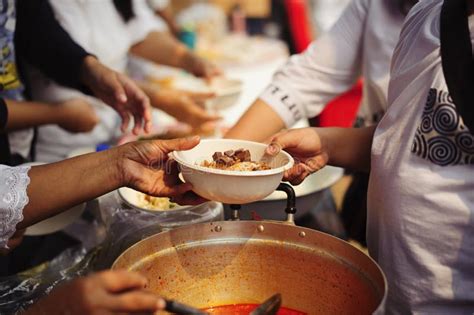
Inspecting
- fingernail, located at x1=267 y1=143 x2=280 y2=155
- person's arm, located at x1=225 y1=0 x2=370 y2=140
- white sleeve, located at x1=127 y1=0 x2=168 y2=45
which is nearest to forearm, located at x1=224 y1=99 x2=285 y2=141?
person's arm, located at x1=225 y1=0 x2=370 y2=140

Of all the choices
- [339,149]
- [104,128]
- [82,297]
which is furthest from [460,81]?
[104,128]

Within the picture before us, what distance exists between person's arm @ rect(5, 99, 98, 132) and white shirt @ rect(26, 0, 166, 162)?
379 millimetres

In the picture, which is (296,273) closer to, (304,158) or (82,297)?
(304,158)

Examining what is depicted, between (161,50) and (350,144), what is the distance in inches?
69.2

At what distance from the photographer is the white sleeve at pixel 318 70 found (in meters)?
1.64

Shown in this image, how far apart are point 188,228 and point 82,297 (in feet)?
1.15

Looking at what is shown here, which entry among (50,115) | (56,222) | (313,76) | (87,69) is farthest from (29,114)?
(313,76)

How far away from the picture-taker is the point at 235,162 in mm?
1066

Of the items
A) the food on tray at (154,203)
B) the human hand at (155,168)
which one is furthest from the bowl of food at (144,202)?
the human hand at (155,168)

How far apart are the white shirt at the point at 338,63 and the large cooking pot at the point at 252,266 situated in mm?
639

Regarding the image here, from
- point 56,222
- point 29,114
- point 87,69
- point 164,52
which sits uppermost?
point 87,69

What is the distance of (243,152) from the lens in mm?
1100

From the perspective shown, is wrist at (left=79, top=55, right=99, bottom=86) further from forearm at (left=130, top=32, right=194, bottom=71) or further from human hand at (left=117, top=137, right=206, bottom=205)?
forearm at (left=130, top=32, right=194, bottom=71)

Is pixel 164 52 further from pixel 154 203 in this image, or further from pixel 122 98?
pixel 154 203
